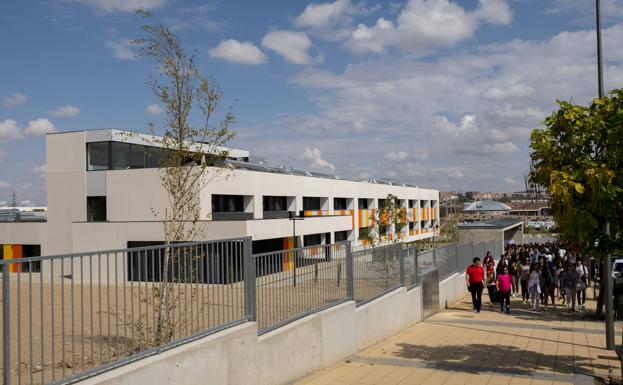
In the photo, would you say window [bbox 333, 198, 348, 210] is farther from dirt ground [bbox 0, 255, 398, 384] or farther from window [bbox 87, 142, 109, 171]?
dirt ground [bbox 0, 255, 398, 384]

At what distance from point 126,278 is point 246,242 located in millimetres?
2220

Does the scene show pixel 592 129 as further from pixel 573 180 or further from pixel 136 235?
pixel 136 235

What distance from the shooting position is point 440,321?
51.8 ft

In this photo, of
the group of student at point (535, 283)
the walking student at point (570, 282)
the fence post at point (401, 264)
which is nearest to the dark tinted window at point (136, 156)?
the group of student at point (535, 283)

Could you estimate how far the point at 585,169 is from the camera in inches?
318

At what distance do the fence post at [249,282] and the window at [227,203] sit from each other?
2598 cm

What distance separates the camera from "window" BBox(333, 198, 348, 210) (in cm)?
5238

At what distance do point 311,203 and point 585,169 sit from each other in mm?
39417

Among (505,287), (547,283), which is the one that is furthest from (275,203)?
(505,287)

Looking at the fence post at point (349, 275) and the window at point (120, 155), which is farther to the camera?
the window at point (120, 155)

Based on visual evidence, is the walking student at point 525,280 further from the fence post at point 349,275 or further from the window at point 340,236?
the window at point 340,236

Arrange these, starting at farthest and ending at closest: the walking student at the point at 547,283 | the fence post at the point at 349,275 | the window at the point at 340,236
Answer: the window at the point at 340,236 → the walking student at the point at 547,283 → the fence post at the point at 349,275

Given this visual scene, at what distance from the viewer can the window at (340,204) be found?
5238 cm

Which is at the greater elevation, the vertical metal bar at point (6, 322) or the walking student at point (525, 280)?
the vertical metal bar at point (6, 322)
